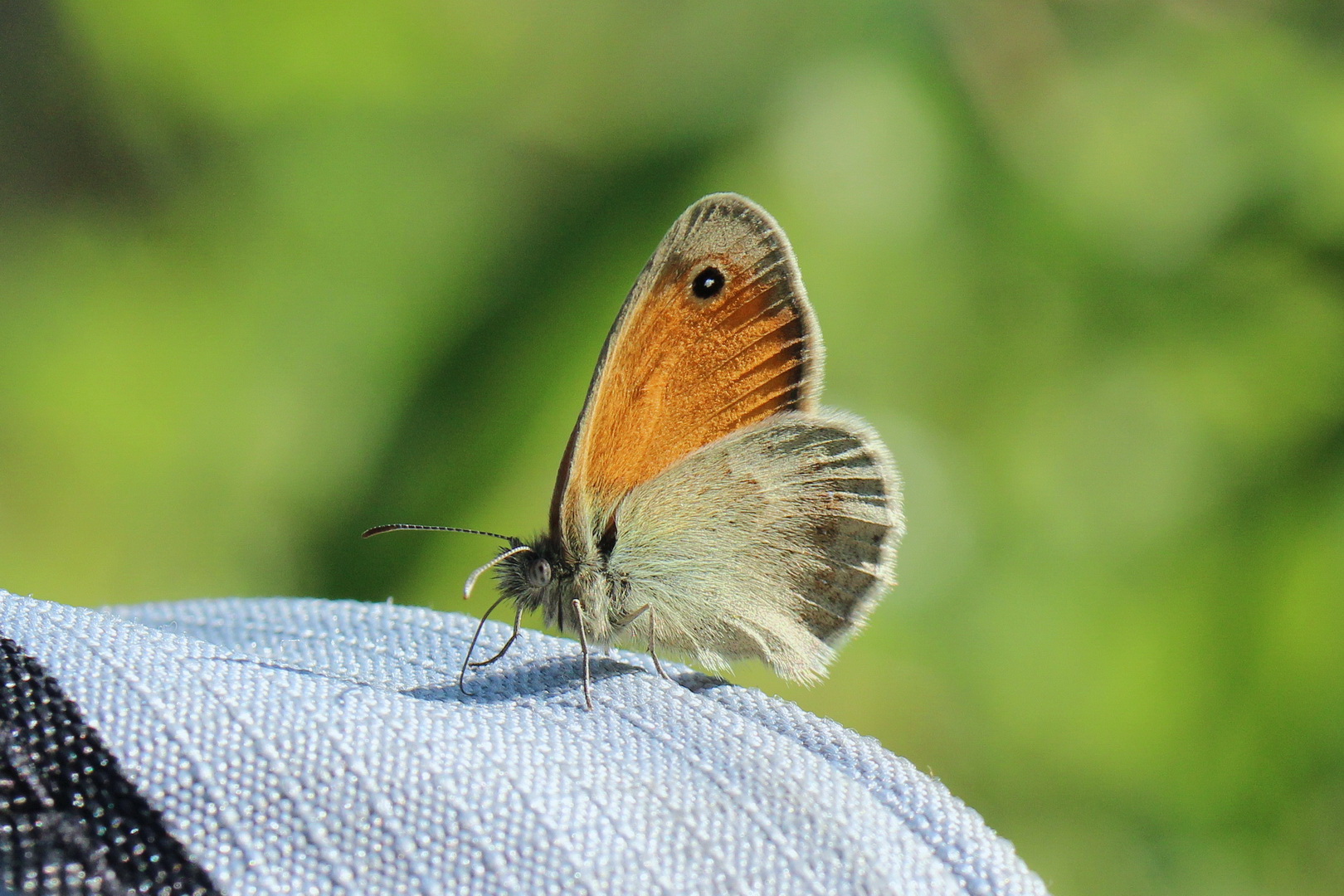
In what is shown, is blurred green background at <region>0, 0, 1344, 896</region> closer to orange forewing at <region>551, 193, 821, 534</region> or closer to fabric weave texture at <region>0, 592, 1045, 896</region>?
orange forewing at <region>551, 193, 821, 534</region>

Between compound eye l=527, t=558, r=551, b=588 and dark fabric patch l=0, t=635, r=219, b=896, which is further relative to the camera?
compound eye l=527, t=558, r=551, b=588

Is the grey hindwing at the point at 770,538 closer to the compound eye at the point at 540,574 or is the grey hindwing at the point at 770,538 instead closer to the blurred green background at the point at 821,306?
the compound eye at the point at 540,574

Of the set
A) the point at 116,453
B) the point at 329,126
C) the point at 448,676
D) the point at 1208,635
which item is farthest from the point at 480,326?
the point at 1208,635

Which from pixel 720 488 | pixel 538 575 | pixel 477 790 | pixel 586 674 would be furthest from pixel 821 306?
pixel 477 790

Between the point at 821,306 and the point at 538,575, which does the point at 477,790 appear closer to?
the point at 538,575

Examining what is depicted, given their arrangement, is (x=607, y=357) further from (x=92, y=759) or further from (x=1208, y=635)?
(x=1208, y=635)

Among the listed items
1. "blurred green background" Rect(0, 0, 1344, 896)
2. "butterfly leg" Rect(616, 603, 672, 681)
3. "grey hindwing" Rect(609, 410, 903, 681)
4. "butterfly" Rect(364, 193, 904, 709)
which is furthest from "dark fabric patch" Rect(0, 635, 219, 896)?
"blurred green background" Rect(0, 0, 1344, 896)

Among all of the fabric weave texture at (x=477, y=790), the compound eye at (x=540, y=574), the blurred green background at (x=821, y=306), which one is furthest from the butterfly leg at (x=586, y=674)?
the blurred green background at (x=821, y=306)
